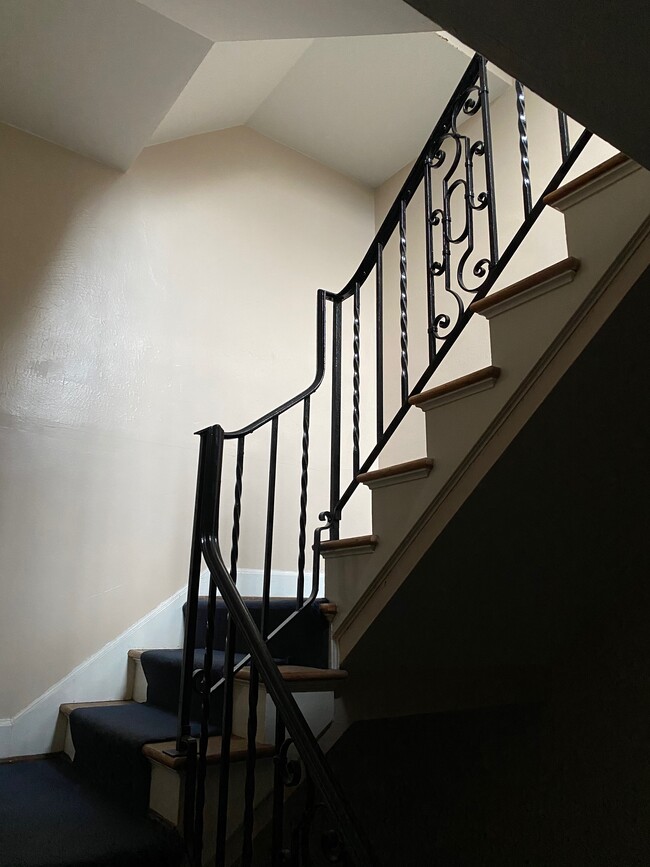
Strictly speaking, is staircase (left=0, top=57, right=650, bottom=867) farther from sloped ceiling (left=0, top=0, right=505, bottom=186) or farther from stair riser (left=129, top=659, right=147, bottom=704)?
sloped ceiling (left=0, top=0, right=505, bottom=186)

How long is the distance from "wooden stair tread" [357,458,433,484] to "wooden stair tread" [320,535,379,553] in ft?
0.60

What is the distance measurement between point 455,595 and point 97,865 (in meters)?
1.19

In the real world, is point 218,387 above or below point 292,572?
above

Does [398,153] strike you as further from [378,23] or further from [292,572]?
[292,572]

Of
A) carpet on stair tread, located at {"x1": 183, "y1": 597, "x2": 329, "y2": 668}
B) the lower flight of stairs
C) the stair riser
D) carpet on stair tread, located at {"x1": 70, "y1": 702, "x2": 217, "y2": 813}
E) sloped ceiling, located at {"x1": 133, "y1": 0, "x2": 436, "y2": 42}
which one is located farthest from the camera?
the stair riser

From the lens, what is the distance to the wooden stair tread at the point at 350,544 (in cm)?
195

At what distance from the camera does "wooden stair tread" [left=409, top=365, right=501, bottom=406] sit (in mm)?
1673

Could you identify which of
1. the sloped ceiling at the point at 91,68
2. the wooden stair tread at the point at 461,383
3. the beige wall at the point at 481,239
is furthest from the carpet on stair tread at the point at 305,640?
the sloped ceiling at the point at 91,68

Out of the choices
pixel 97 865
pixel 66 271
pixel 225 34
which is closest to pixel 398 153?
pixel 225 34

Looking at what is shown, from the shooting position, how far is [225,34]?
2.62m

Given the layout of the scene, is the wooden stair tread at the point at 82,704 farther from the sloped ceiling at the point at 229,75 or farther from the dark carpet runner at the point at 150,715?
the sloped ceiling at the point at 229,75

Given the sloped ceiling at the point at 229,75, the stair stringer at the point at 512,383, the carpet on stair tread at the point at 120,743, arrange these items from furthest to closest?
the sloped ceiling at the point at 229,75 < the carpet on stair tread at the point at 120,743 < the stair stringer at the point at 512,383

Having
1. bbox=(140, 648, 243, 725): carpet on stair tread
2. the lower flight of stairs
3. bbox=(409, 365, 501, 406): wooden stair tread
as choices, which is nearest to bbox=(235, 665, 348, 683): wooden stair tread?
the lower flight of stairs

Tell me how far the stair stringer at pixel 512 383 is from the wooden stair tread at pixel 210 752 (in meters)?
0.38
